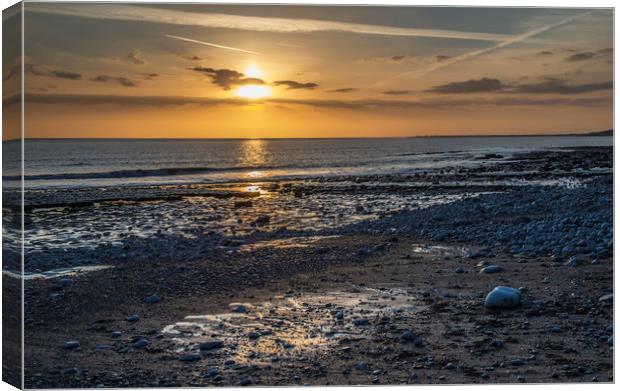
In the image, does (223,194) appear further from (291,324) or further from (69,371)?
(69,371)

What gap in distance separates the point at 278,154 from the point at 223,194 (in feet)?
5.11

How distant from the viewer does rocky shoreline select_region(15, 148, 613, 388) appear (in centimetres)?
598

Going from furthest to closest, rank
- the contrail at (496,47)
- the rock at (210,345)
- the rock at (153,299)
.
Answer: the rock at (153,299)
the contrail at (496,47)
the rock at (210,345)

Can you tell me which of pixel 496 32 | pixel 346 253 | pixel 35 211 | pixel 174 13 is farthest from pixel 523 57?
pixel 35 211

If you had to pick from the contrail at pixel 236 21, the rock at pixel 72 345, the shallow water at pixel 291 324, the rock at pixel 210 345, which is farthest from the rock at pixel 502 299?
the rock at pixel 72 345

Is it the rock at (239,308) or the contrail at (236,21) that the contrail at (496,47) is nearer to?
the contrail at (236,21)

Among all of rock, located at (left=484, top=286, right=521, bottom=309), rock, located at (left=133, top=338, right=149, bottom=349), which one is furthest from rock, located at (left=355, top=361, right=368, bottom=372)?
rock, located at (left=133, top=338, right=149, bottom=349)

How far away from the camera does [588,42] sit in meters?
6.95

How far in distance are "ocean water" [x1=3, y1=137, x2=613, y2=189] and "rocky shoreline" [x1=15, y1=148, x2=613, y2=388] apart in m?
0.25


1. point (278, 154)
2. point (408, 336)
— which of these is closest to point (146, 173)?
point (278, 154)

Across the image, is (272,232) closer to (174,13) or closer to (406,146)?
(406,146)

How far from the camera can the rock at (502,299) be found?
690 centimetres

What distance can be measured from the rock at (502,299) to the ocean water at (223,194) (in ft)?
4.94

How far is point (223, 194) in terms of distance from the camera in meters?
9.02
